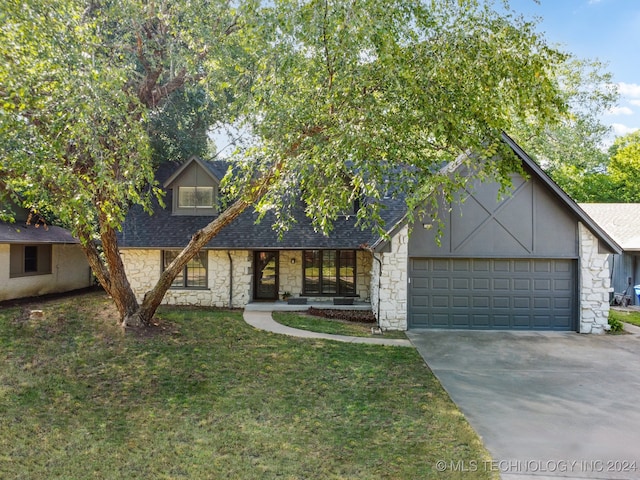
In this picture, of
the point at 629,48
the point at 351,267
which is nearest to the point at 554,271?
the point at 351,267

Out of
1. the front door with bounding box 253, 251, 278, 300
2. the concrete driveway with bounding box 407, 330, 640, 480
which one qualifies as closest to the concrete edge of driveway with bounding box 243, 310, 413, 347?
the concrete driveway with bounding box 407, 330, 640, 480

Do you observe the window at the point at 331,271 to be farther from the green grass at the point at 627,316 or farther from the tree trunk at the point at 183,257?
the green grass at the point at 627,316

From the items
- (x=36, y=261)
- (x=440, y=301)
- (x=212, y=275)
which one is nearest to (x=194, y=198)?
(x=212, y=275)

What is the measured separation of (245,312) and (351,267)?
169 inches

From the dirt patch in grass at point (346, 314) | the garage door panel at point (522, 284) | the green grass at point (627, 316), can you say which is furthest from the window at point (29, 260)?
the green grass at point (627, 316)

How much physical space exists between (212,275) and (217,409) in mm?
8193

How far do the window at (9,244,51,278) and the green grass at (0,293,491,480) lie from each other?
582 cm

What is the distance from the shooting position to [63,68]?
6.40m

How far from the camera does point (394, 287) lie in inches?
424

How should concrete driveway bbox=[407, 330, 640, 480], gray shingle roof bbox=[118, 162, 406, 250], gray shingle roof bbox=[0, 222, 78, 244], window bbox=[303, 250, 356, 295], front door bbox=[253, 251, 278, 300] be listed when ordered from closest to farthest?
concrete driveway bbox=[407, 330, 640, 480]
gray shingle roof bbox=[118, 162, 406, 250]
gray shingle roof bbox=[0, 222, 78, 244]
window bbox=[303, 250, 356, 295]
front door bbox=[253, 251, 278, 300]

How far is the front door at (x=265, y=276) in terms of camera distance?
1438cm

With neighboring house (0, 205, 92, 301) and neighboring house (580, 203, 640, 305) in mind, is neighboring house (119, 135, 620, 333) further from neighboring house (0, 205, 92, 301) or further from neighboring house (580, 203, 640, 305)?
neighboring house (0, 205, 92, 301)

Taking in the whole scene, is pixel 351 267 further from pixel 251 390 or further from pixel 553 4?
pixel 553 4

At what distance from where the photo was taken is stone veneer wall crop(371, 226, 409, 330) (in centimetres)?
1073
